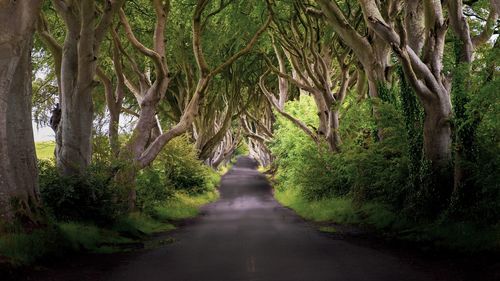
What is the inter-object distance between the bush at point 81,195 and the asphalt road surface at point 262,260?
2.25 metres

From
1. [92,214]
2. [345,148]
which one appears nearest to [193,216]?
[345,148]

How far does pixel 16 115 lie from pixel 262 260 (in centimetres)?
595

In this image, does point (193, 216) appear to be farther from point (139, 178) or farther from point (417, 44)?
point (417, 44)

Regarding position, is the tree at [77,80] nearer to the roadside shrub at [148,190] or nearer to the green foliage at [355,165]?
the roadside shrub at [148,190]

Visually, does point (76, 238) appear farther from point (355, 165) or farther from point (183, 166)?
point (183, 166)

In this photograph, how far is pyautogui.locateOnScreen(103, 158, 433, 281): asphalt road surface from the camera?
8.93m

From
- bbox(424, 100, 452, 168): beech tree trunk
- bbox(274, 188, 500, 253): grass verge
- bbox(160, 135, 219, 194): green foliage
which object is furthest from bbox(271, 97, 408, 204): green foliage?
bbox(160, 135, 219, 194): green foliage

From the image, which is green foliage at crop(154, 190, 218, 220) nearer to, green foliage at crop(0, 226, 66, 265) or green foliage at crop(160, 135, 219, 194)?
green foliage at crop(160, 135, 219, 194)

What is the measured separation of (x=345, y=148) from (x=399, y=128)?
441 centimetres

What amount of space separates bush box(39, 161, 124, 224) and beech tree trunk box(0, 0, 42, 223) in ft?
5.62

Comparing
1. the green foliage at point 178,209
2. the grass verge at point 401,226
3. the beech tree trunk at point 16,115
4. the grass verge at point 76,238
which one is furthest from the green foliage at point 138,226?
the grass verge at point 401,226

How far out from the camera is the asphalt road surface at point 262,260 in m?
8.93

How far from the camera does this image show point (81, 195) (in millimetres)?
14000

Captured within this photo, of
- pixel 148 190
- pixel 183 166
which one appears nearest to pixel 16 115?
pixel 148 190
